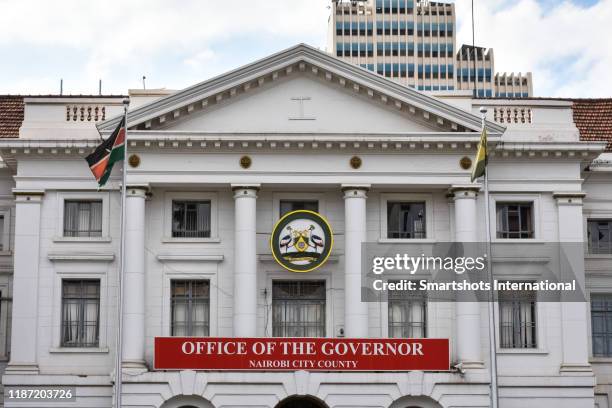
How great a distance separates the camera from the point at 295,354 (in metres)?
36.4

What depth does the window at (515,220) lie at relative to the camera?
3956cm

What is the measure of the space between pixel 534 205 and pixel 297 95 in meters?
9.47

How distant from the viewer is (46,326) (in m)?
37.9

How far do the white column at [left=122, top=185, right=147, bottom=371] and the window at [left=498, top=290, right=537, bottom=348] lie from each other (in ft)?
41.7

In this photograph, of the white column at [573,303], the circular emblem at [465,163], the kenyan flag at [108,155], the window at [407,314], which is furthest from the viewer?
the window at [407,314]

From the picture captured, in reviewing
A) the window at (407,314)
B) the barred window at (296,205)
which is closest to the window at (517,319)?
the window at (407,314)

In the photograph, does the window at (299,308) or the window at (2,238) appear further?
the window at (2,238)

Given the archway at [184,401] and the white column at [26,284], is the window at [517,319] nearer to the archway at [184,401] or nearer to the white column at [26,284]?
the archway at [184,401]

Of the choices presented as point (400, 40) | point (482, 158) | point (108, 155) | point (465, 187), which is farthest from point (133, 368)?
point (400, 40)

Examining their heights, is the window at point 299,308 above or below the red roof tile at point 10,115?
below

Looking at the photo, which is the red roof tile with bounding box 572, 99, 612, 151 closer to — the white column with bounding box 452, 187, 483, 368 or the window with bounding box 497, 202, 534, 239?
the window with bounding box 497, 202, 534, 239

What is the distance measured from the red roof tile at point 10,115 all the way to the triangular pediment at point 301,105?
7084 millimetres

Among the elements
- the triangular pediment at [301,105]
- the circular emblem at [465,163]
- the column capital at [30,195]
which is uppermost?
the triangular pediment at [301,105]

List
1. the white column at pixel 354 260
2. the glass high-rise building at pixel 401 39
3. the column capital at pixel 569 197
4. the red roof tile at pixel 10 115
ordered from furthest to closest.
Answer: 1. the glass high-rise building at pixel 401 39
2. the red roof tile at pixel 10 115
3. the column capital at pixel 569 197
4. the white column at pixel 354 260
